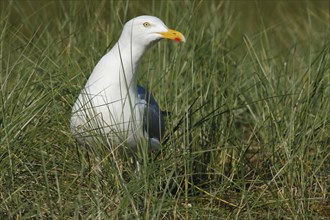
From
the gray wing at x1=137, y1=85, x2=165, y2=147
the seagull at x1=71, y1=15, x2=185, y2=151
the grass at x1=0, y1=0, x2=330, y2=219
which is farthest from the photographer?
the gray wing at x1=137, y1=85, x2=165, y2=147

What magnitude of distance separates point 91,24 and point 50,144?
2.00m

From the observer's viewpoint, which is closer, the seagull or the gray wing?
the seagull

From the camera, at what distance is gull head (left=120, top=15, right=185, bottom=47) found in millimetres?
4629

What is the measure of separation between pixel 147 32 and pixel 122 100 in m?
0.44

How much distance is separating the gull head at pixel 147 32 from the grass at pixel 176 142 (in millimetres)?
292

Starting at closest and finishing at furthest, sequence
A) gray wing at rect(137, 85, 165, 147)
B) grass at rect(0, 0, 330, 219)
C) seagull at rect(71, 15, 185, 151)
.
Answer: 1. grass at rect(0, 0, 330, 219)
2. seagull at rect(71, 15, 185, 151)
3. gray wing at rect(137, 85, 165, 147)

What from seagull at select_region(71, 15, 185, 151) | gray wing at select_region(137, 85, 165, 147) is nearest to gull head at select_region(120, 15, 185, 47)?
seagull at select_region(71, 15, 185, 151)

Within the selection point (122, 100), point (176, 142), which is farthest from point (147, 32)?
point (176, 142)

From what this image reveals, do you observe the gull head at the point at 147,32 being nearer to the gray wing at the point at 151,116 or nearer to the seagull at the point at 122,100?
the seagull at the point at 122,100

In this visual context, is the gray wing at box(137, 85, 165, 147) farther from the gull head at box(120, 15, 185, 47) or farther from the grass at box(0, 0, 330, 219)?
the gull head at box(120, 15, 185, 47)

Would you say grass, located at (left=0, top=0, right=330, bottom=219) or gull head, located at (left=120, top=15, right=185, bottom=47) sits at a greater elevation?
gull head, located at (left=120, top=15, right=185, bottom=47)

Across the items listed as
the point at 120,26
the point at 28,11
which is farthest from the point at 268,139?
the point at 28,11

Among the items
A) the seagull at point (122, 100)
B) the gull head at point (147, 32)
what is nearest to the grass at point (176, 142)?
the seagull at point (122, 100)

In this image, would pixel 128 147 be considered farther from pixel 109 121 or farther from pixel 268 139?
pixel 268 139
